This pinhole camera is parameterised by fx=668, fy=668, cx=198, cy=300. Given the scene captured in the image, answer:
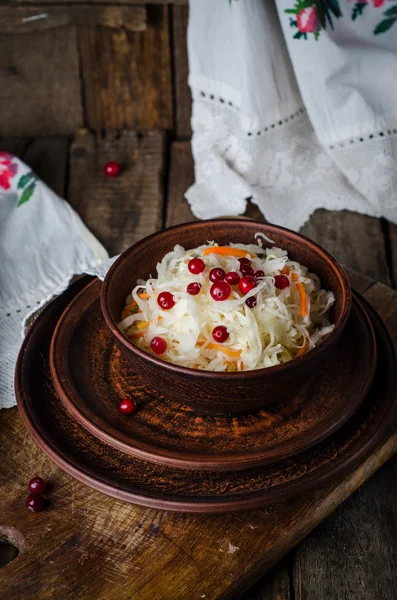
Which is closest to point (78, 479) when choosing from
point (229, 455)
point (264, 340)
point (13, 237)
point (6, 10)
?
point (229, 455)

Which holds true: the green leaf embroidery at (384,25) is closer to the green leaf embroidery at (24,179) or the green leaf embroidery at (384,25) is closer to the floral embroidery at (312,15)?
the floral embroidery at (312,15)

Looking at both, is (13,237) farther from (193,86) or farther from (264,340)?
(264,340)

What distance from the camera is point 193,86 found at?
93.8 inches

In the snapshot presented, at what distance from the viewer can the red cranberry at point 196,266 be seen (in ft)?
5.00

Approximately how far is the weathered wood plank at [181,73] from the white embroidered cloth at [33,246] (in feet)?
2.67

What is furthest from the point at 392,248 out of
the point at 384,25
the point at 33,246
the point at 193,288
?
the point at 33,246

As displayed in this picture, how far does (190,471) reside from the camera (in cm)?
135

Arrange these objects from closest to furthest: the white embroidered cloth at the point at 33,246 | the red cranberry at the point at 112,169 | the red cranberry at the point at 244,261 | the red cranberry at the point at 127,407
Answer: the red cranberry at the point at 127,407 < the red cranberry at the point at 244,261 < the white embroidered cloth at the point at 33,246 < the red cranberry at the point at 112,169

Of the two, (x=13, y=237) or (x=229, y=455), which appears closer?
(x=229, y=455)

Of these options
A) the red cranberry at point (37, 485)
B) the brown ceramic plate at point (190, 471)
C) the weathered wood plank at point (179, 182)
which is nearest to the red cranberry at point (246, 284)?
the brown ceramic plate at point (190, 471)

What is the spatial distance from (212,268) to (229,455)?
1.46 feet

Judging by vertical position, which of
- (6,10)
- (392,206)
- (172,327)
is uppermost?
(6,10)

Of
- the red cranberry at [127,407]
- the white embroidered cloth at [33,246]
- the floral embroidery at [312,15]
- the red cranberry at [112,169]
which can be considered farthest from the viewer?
the red cranberry at [112,169]

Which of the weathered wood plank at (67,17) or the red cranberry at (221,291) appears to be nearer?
the red cranberry at (221,291)
